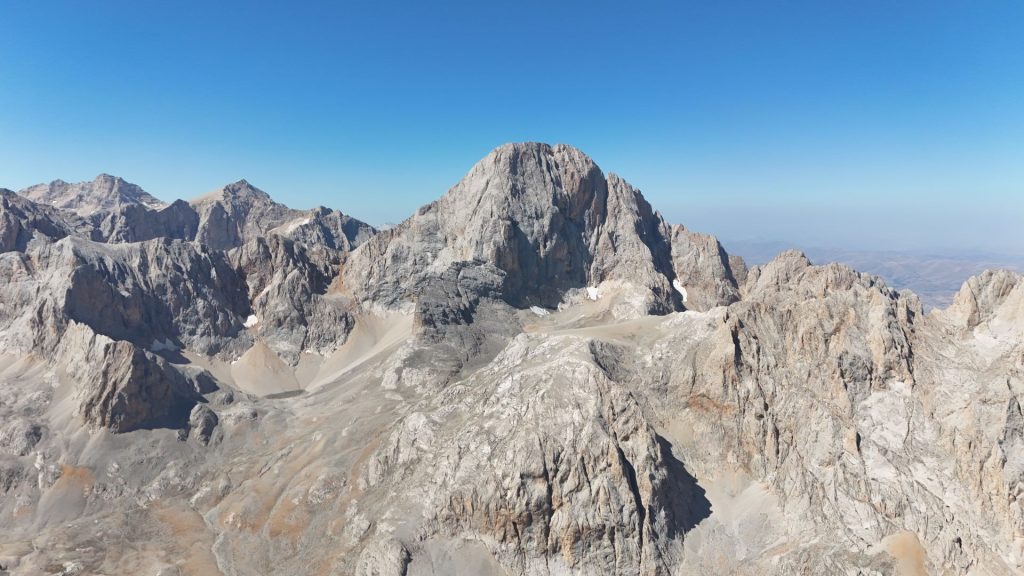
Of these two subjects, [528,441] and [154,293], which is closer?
[528,441]

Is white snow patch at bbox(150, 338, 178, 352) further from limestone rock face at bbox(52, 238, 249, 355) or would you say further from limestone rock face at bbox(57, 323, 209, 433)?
limestone rock face at bbox(57, 323, 209, 433)

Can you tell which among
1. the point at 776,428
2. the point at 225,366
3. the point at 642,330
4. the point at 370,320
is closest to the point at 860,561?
the point at 776,428

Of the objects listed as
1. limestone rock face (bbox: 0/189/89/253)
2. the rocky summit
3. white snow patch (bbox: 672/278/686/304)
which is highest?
limestone rock face (bbox: 0/189/89/253)

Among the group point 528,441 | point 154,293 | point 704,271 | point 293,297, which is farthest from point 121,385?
point 704,271

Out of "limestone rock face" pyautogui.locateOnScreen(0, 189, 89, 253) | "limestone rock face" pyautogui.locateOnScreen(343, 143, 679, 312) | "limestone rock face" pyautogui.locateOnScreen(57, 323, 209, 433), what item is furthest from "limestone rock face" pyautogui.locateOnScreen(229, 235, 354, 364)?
"limestone rock face" pyautogui.locateOnScreen(0, 189, 89, 253)

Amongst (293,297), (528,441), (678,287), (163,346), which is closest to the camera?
(528,441)

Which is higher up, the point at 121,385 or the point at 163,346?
the point at 163,346

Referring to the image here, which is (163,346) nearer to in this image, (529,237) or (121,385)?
(121,385)

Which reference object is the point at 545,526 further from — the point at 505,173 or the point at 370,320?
the point at 505,173

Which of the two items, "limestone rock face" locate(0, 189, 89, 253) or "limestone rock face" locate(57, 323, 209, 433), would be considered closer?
"limestone rock face" locate(57, 323, 209, 433)
